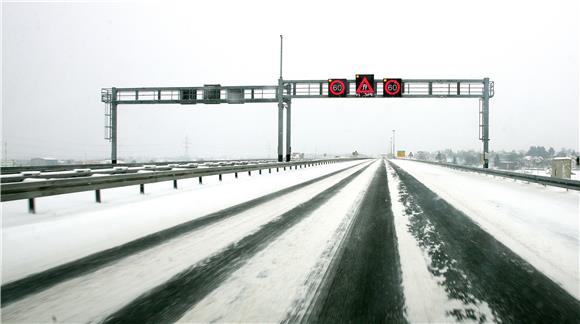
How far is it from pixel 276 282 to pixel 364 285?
82cm

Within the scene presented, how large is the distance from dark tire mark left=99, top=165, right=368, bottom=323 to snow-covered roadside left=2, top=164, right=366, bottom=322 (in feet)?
0.38

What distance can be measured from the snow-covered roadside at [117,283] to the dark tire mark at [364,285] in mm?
1568

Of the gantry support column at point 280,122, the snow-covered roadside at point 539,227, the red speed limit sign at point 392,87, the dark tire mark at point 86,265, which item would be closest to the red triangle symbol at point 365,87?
the red speed limit sign at point 392,87

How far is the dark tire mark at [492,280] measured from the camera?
2.21 meters

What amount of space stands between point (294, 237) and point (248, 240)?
26.7 inches

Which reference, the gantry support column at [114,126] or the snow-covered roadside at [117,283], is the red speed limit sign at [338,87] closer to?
the snow-covered roadside at [117,283]

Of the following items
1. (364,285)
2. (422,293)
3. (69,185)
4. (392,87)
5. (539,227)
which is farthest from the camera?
(392,87)

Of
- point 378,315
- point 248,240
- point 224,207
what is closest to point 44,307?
point 248,240

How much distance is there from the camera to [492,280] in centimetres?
280

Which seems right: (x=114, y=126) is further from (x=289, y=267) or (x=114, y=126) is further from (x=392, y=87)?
(x=289, y=267)

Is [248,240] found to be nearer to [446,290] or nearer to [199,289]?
[199,289]

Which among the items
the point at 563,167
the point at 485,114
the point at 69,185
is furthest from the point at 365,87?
the point at 69,185

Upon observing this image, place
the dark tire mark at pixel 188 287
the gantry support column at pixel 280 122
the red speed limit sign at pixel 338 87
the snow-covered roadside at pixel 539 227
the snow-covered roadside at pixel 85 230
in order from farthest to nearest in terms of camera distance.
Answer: the gantry support column at pixel 280 122, the red speed limit sign at pixel 338 87, the snow-covered roadside at pixel 85 230, the snow-covered roadside at pixel 539 227, the dark tire mark at pixel 188 287

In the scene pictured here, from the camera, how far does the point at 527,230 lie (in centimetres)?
481
